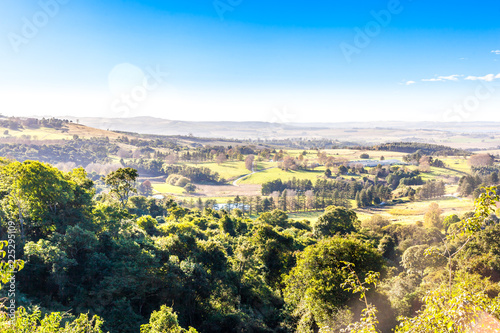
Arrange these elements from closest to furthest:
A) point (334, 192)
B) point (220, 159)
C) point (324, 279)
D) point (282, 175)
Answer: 1. point (324, 279)
2. point (334, 192)
3. point (282, 175)
4. point (220, 159)

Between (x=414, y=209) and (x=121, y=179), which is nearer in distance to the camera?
(x=121, y=179)

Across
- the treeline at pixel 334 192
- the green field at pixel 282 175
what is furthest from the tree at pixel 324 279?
the green field at pixel 282 175

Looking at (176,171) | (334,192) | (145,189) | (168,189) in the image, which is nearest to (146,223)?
(334,192)

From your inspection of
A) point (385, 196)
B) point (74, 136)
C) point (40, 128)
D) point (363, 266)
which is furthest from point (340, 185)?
point (40, 128)

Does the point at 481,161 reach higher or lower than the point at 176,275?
lower

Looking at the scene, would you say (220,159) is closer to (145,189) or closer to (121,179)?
(145,189)

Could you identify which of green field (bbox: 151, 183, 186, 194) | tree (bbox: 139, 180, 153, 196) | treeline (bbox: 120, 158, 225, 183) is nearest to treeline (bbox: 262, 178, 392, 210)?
green field (bbox: 151, 183, 186, 194)

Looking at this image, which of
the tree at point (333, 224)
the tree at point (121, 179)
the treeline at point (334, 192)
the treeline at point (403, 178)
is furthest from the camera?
the treeline at point (403, 178)

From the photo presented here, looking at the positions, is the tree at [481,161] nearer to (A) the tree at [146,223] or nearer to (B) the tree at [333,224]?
(B) the tree at [333,224]

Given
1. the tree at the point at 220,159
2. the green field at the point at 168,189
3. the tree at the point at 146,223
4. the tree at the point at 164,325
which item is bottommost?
the green field at the point at 168,189

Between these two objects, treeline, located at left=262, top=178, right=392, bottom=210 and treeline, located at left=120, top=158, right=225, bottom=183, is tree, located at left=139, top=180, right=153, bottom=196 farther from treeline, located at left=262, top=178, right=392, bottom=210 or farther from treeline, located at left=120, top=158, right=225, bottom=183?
treeline, located at left=262, top=178, right=392, bottom=210

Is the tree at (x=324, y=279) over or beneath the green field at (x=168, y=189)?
over

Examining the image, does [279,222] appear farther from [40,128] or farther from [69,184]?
[40,128]
